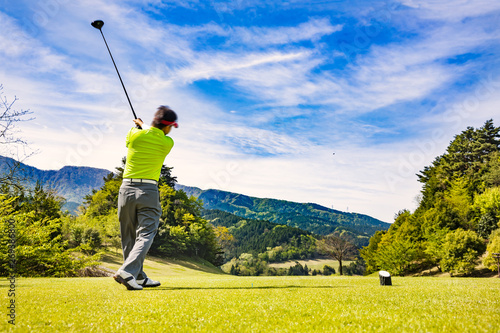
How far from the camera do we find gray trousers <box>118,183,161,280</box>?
263 inches

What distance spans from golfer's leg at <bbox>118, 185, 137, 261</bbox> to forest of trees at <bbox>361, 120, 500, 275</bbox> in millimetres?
48272

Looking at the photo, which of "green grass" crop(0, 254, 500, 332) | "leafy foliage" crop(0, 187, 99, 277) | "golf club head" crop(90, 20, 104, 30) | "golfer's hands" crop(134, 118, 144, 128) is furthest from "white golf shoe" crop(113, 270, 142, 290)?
"leafy foliage" crop(0, 187, 99, 277)

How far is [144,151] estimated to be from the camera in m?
6.95

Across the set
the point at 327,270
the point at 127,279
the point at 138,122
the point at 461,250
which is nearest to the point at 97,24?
the point at 138,122

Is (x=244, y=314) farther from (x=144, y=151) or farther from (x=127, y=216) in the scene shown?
(x=144, y=151)

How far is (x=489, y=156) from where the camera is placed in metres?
66.8

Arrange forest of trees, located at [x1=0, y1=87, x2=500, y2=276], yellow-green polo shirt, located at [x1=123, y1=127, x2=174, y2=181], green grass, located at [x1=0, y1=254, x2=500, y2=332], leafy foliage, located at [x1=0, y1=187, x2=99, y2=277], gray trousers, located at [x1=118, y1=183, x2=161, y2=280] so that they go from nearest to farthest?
green grass, located at [x1=0, y1=254, x2=500, y2=332] → gray trousers, located at [x1=118, y1=183, x2=161, y2=280] → yellow-green polo shirt, located at [x1=123, y1=127, x2=174, y2=181] → leafy foliage, located at [x1=0, y1=187, x2=99, y2=277] → forest of trees, located at [x1=0, y1=87, x2=500, y2=276]

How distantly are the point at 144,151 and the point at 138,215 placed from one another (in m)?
1.39

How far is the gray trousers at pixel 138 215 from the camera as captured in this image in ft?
21.9

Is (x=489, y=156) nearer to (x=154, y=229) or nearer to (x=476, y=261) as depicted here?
(x=476, y=261)

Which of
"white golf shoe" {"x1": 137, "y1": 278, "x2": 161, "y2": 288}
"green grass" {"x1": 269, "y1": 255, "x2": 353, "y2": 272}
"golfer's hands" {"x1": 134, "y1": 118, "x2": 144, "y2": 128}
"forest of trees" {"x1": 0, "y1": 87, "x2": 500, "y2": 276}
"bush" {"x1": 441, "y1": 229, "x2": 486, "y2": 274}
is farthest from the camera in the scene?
"green grass" {"x1": 269, "y1": 255, "x2": 353, "y2": 272}

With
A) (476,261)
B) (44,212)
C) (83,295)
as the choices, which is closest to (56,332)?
(83,295)

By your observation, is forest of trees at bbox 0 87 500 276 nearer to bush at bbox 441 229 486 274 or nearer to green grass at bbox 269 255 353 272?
bush at bbox 441 229 486 274

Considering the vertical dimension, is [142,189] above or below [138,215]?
above
